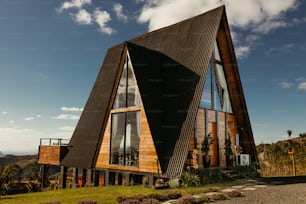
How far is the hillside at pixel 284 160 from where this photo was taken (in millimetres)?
21234

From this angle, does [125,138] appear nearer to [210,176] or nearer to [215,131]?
[210,176]

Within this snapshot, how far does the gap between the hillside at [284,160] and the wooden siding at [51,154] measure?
15907mm

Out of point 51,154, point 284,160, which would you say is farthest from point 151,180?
point 284,160

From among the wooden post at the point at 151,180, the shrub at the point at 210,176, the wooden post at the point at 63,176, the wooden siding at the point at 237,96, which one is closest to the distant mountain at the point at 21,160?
the wooden post at the point at 63,176

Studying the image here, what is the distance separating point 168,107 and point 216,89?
3.56 meters

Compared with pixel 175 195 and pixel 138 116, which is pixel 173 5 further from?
pixel 175 195

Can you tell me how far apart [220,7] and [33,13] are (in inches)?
437

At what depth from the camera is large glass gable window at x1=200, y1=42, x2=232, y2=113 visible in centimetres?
1571

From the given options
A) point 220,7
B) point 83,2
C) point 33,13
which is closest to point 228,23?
point 220,7

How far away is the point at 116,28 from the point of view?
1847 centimetres

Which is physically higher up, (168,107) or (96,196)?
(168,107)

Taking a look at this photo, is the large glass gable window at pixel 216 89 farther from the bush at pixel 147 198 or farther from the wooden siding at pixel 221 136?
the bush at pixel 147 198

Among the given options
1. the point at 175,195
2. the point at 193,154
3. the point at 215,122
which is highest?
the point at 215,122

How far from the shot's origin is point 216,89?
1638 centimetres
